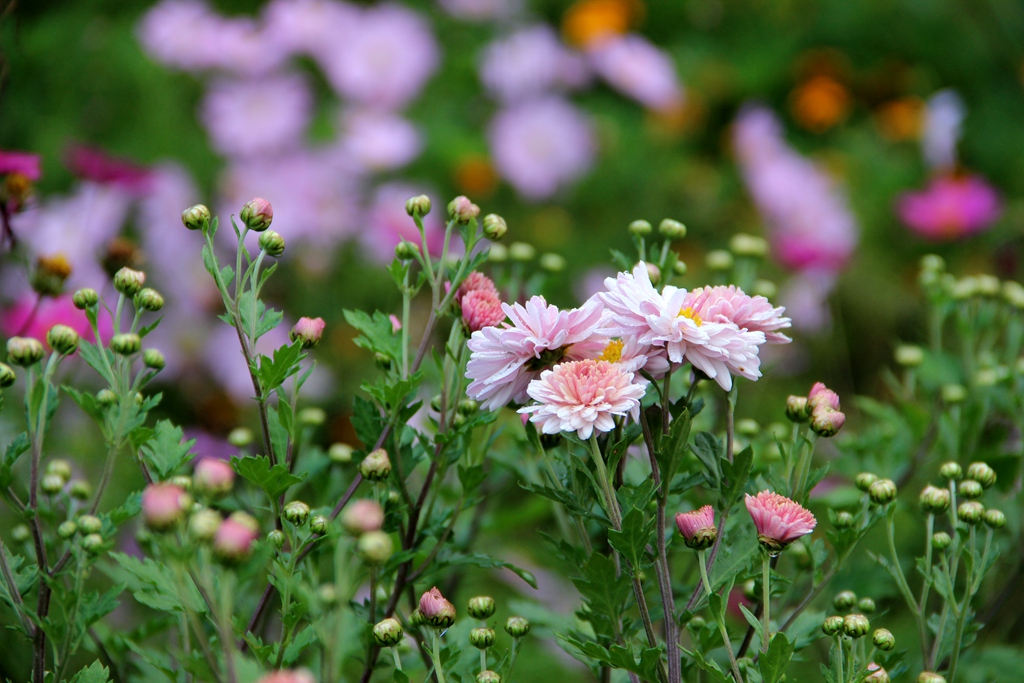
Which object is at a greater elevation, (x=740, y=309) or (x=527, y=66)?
(x=740, y=309)

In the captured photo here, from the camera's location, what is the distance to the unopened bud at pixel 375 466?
54 centimetres

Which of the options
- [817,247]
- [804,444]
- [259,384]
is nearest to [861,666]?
[804,444]

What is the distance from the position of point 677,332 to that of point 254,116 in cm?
152

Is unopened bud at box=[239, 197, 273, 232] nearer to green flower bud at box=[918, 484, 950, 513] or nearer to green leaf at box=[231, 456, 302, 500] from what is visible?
green leaf at box=[231, 456, 302, 500]

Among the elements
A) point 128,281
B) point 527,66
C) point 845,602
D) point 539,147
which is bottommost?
point 539,147

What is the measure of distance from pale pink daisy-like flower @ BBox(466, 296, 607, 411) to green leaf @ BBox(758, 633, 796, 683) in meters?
0.19

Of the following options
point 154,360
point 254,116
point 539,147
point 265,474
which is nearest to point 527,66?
point 539,147

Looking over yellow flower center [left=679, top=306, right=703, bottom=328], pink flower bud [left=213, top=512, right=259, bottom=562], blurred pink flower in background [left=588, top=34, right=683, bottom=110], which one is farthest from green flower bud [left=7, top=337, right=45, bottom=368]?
blurred pink flower in background [left=588, top=34, right=683, bottom=110]

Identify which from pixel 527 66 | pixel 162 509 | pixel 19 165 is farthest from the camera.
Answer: pixel 527 66

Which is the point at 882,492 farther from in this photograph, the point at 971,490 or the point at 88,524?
the point at 88,524

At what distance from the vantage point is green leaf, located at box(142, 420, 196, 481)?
570mm

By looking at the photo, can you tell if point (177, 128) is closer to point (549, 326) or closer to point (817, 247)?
point (817, 247)

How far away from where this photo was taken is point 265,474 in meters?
0.53

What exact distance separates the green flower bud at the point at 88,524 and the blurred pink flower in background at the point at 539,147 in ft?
4.85
